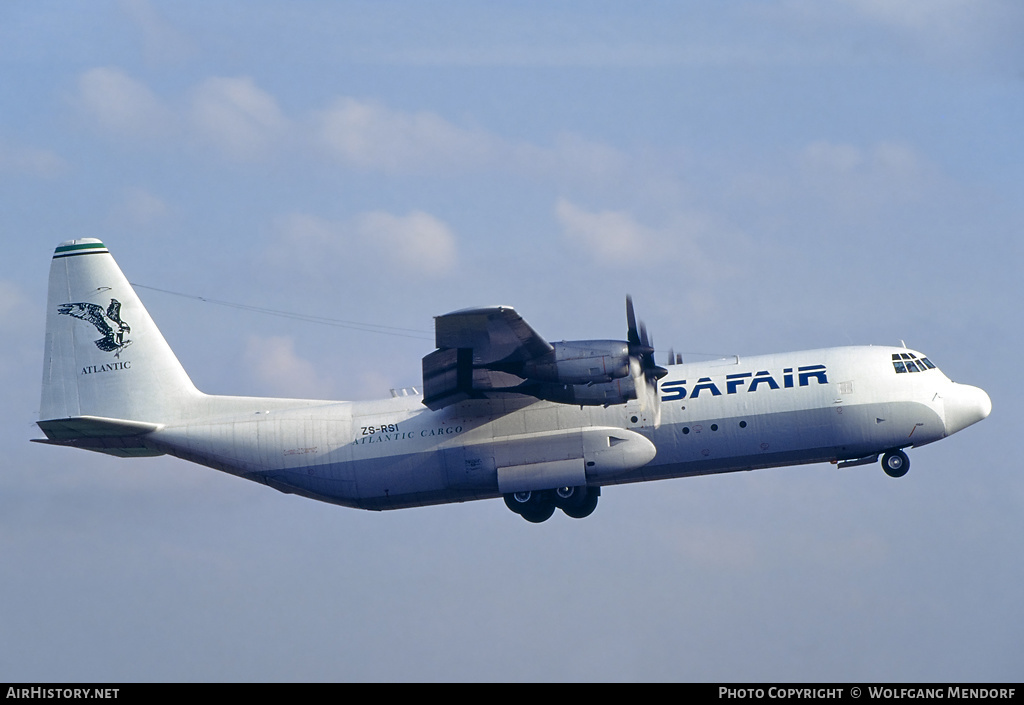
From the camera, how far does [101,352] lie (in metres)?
31.6

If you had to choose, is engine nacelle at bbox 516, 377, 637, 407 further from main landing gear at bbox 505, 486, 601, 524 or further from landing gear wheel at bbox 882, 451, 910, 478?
landing gear wheel at bbox 882, 451, 910, 478

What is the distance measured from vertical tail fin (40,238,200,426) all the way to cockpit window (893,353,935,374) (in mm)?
17254

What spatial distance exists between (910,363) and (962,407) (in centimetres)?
155

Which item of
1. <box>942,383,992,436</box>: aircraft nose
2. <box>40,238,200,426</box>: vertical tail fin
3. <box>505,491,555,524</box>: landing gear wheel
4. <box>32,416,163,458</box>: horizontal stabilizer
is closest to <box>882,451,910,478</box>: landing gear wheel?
<box>942,383,992,436</box>: aircraft nose

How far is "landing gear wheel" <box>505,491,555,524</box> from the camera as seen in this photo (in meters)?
29.5

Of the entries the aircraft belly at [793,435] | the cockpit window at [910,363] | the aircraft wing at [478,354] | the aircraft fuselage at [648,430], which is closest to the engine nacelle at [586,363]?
the aircraft wing at [478,354]

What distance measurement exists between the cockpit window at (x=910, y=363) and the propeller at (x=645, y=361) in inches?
216

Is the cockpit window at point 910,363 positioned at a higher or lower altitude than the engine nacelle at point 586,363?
Result: higher

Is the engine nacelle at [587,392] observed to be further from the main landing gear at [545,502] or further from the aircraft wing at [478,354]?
the main landing gear at [545,502]

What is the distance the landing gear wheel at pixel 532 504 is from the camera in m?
29.5

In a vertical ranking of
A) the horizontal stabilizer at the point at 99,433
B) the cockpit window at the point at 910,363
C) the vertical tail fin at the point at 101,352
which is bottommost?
the horizontal stabilizer at the point at 99,433

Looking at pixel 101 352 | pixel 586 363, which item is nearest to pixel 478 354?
pixel 586 363
